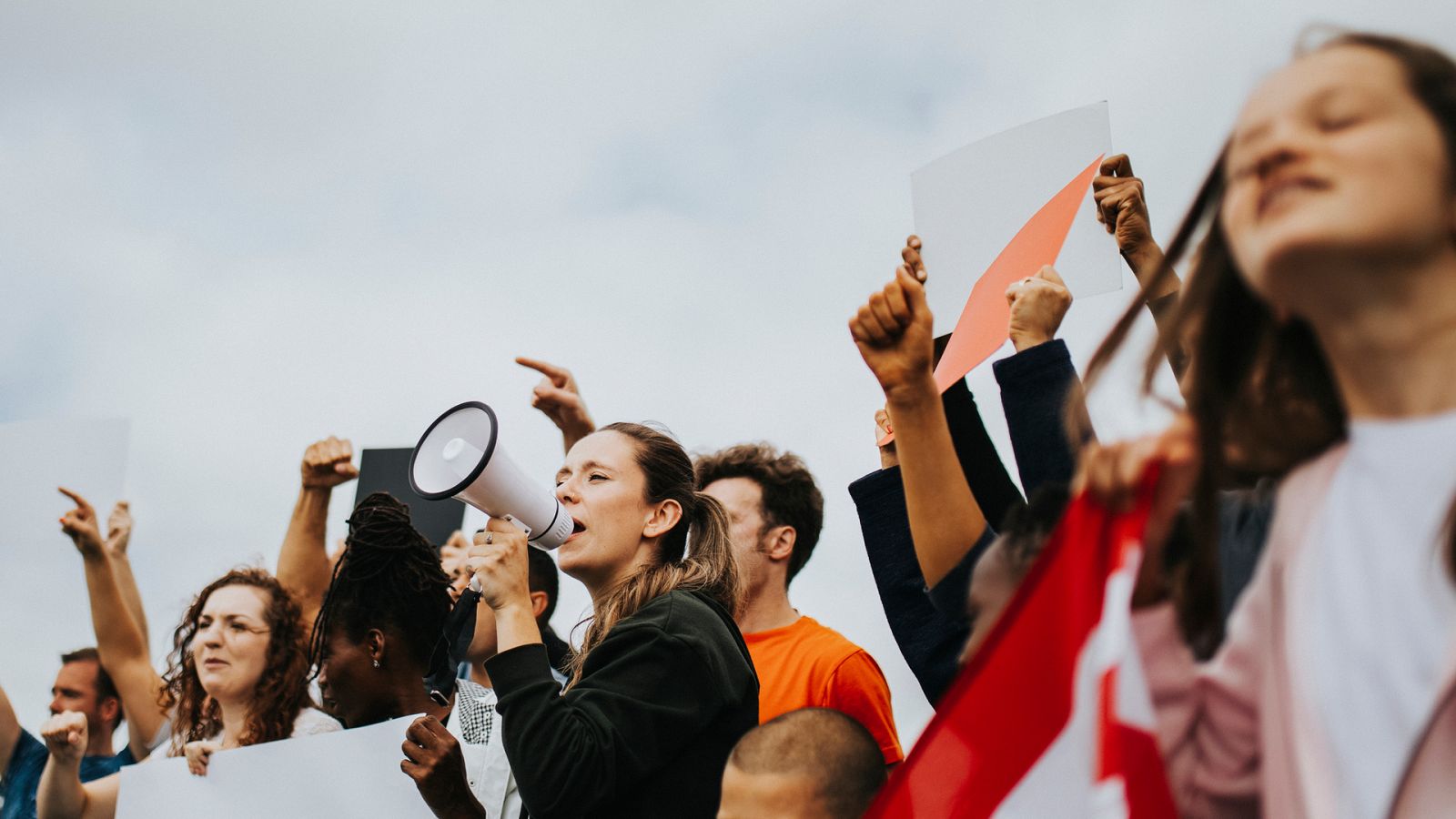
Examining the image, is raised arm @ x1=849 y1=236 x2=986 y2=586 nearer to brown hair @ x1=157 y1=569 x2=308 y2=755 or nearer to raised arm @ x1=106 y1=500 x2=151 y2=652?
brown hair @ x1=157 y1=569 x2=308 y2=755

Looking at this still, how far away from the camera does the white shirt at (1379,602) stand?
3.70ft

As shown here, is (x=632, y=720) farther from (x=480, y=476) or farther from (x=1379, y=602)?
(x=1379, y=602)

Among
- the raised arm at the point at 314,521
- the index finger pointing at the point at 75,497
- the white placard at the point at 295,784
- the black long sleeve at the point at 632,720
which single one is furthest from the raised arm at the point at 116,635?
the black long sleeve at the point at 632,720

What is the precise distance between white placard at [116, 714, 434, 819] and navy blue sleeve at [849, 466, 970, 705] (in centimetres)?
125

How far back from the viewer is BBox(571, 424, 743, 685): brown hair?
3059mm

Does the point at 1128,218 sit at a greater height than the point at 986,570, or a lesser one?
greater

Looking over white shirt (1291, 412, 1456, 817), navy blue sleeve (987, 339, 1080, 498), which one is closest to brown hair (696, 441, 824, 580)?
navy blue sleeve (987, 339, 1080, 498)

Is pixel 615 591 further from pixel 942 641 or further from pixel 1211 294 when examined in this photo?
pixel 1211 294

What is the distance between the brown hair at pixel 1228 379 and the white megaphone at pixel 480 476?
193cm

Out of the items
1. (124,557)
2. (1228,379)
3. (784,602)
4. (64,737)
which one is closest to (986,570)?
(1228,379)

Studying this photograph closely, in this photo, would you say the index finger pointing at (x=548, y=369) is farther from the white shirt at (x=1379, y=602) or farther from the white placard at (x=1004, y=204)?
the white shirt at (x=1379, y=602)

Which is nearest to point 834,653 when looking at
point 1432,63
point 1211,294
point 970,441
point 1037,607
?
point 970,441

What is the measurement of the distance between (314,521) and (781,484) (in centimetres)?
159

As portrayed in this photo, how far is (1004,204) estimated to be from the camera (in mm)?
2908
